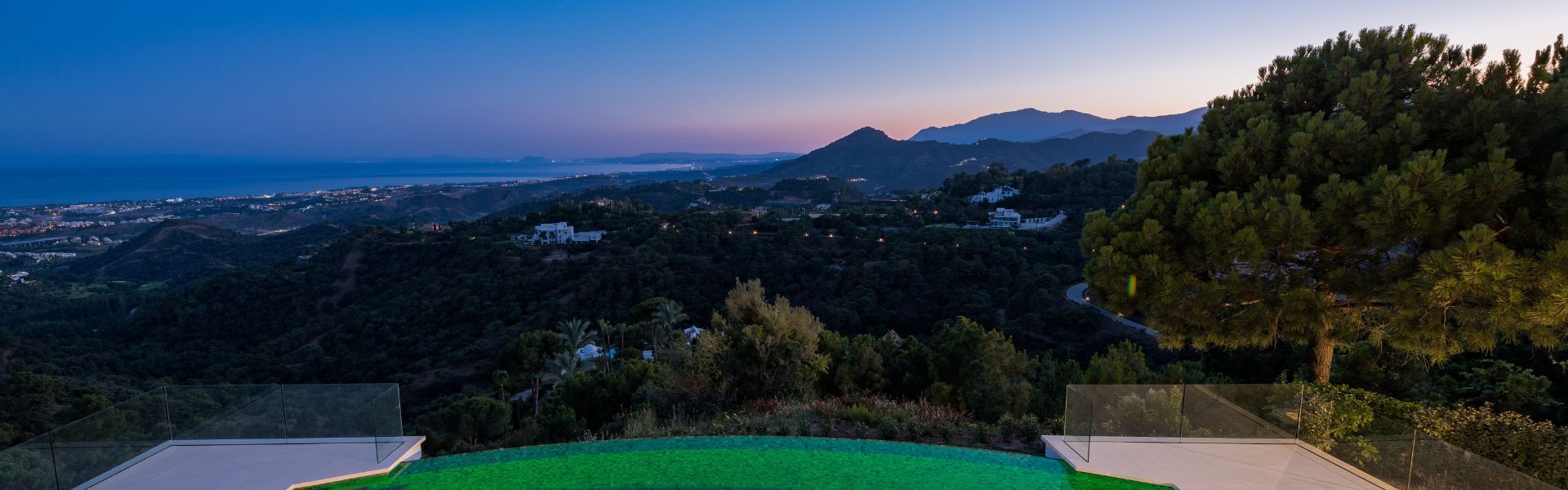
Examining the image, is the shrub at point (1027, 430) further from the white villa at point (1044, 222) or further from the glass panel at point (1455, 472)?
the white villa at point (1044, 222)

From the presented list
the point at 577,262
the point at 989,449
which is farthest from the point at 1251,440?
the point at 577,262

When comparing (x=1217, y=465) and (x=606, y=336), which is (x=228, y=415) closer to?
(x=1217, y=465)

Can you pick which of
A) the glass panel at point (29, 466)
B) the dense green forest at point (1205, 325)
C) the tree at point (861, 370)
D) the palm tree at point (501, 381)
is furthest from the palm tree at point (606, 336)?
the glass panel at point (29, 466)

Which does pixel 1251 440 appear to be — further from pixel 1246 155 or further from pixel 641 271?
pixel 641 271

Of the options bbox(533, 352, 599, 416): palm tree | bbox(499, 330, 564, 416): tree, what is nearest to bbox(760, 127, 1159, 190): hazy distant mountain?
bbox(499, 330, 564, 416): tree

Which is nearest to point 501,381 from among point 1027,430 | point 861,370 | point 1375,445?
point 861,370
